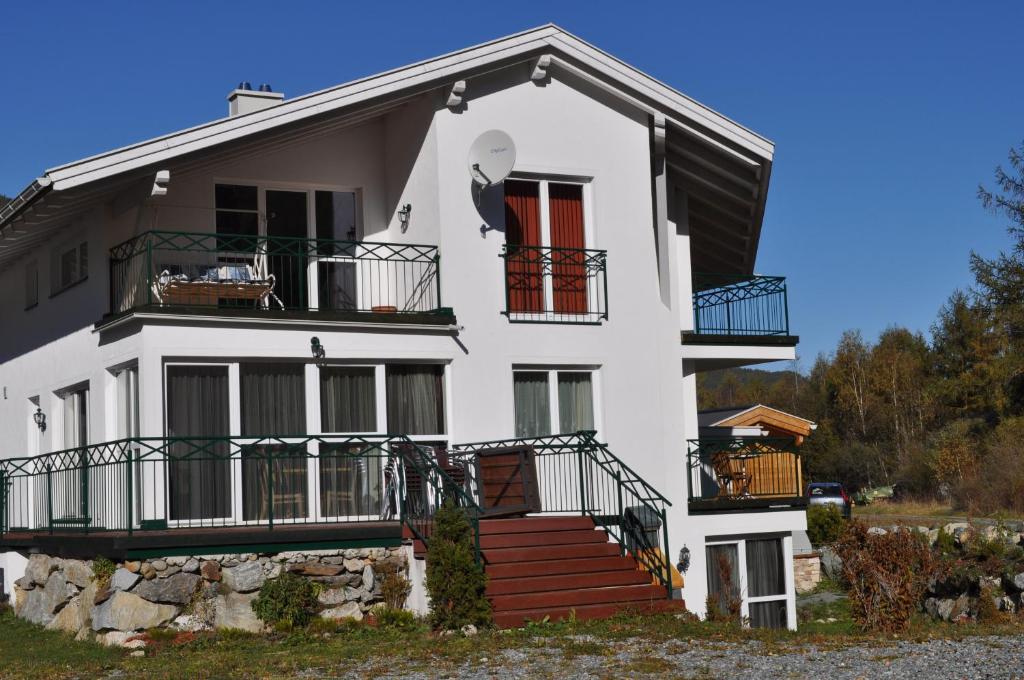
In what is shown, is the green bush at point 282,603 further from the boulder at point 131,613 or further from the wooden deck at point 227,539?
the boulder at point 131,613

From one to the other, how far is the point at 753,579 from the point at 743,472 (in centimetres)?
213

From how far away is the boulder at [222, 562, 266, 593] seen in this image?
15.0 metres

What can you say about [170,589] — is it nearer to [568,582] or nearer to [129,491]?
[129,491]

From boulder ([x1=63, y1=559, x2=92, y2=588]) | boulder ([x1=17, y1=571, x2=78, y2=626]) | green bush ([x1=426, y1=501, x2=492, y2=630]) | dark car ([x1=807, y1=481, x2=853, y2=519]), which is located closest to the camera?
green bush ([x1=426, y1=501, x2=492, y2=630])

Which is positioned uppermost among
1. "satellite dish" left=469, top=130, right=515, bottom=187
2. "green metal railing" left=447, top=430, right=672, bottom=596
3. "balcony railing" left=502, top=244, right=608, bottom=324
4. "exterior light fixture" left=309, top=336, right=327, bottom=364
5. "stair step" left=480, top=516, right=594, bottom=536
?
"satellite dish" left=469, top=130, right=515, bottom=187

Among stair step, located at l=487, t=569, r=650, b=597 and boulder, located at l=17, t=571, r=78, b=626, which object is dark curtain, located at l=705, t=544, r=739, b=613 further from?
boulder, located at l=17, t=571, r=78, b=626

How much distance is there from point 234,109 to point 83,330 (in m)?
4.33

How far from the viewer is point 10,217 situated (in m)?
18.1

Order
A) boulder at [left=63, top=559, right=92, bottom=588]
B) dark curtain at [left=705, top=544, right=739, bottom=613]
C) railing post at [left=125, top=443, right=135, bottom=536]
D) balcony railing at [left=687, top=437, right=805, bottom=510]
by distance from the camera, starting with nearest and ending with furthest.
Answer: railing post at [left=125, top=443, right=135, bottom=536]
boulder at [left=63, top=559, right=92, bottom=588]
dark curtain at [left=705, top=544, right=739, bottom=613]
balcony railing at [left=687, top=437, right=805, bottom=510]

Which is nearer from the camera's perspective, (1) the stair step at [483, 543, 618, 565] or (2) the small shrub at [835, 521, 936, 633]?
(2) the small shrub at [835, 521, 936, 633]

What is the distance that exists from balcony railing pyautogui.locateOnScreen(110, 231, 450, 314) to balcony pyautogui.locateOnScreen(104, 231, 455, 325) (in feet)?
0.05

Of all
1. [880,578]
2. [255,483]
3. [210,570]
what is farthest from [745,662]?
[255,483]

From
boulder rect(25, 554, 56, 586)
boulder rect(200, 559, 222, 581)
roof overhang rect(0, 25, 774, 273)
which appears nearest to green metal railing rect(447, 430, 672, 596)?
boulder rect(200, 559, 222, 581)

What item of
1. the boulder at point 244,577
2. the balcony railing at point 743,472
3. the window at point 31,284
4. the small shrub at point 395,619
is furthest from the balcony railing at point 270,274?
the balcony railing at point 743,472
